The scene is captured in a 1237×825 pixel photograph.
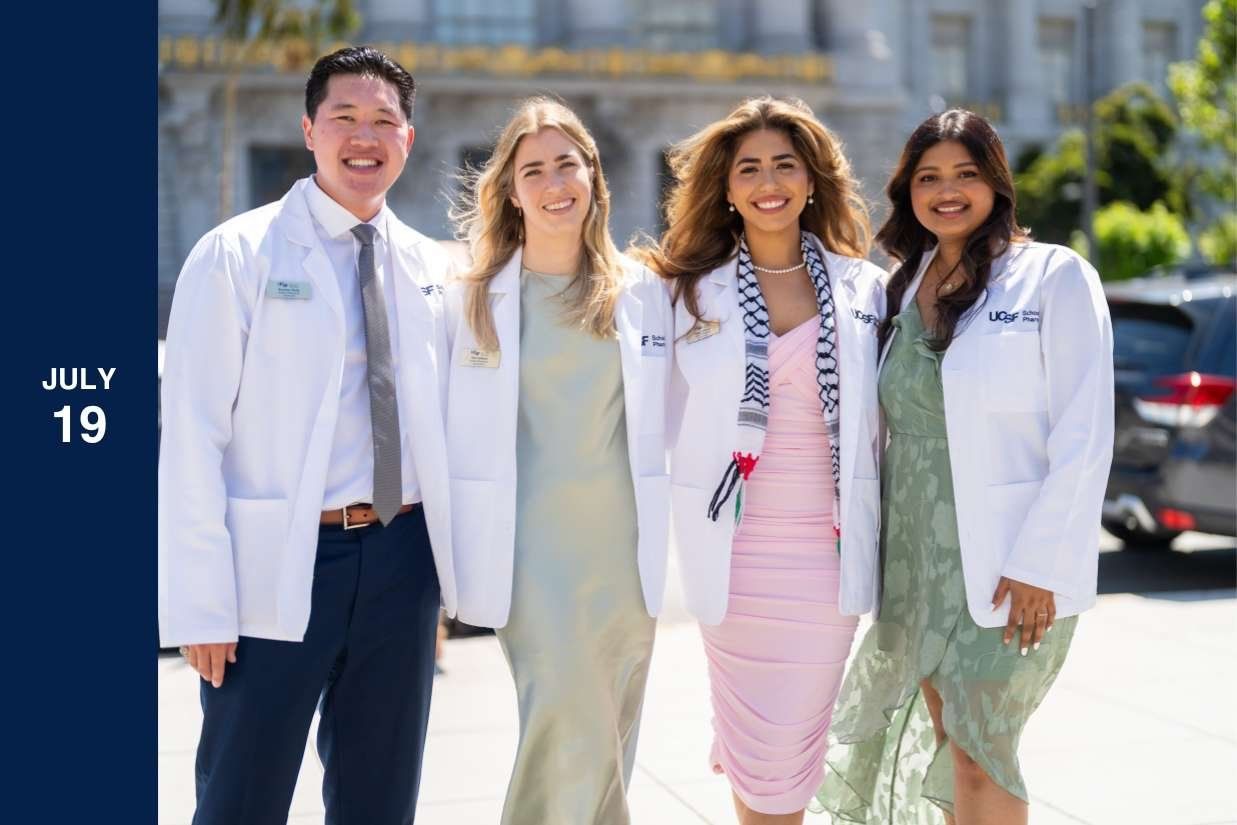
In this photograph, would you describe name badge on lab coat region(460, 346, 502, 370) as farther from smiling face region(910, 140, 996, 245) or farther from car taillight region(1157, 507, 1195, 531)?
car taillight region(1157, 507, 1195, 531)

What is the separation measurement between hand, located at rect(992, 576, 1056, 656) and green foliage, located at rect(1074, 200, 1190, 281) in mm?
26928

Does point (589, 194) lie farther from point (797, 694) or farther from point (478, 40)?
point (478, 40)

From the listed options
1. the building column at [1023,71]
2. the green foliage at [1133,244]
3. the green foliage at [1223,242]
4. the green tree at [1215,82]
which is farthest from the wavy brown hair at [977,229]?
the building column at [1023,71]

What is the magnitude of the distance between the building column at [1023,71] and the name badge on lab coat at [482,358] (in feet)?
173

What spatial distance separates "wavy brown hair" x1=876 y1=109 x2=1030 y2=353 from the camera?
162 inches

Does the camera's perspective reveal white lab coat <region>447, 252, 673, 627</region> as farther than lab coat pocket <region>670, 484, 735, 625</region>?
No

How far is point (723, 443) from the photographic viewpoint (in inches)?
161

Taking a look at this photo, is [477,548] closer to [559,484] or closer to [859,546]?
[559,484]

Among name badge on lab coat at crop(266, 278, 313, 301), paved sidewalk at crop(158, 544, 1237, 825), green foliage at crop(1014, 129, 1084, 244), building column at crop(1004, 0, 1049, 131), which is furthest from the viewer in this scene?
building column at crop(1004, 0, 1049, 131)

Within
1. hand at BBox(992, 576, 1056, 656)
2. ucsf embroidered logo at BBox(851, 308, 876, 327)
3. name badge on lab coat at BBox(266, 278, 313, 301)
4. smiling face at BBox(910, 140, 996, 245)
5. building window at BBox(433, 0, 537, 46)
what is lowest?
hand at BBox(992, 576, 1056, 656)

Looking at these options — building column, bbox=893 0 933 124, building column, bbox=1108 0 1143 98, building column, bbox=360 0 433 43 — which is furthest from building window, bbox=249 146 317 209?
building column, bbox=1108 0 1143 98

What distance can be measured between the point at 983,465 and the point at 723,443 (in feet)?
2.25

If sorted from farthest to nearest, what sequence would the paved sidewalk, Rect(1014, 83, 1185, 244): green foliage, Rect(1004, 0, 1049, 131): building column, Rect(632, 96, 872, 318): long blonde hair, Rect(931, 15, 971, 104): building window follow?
Rect(931, 15, 971, 104): building window
Rect(1004, 0, 1049, 131): building column
Rect(1014, 83, 1185, 244): green foliage
the paved sidewalk
Rect(632, 96, 872, 318): long blonde hair

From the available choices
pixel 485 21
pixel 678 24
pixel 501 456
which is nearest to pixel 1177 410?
pixel 501 456
